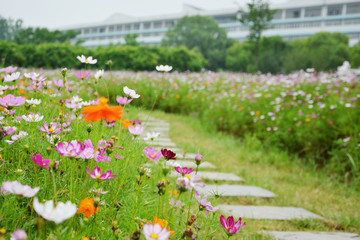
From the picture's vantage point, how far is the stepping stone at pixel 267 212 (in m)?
1.84

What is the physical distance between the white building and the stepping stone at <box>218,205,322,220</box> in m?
30.0

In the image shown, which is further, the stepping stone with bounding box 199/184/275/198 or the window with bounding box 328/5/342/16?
the window with bounding box 328/5/342/16

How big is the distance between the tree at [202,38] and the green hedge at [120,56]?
1836 cm

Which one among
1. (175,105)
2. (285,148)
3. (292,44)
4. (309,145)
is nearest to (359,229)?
(309,145)

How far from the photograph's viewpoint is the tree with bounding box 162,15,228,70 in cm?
3111

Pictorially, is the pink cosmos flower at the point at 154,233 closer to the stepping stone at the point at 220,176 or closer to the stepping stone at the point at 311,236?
the stepping stone at the point at 311,236

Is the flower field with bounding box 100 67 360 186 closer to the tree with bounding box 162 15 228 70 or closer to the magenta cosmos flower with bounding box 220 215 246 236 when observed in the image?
the magenta cosmos flower with bounding box 220 215 246 236

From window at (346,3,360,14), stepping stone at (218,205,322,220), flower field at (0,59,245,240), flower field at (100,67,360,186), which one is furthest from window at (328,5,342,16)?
flower field at (0,59,245,240)

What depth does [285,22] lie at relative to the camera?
41.2 metres

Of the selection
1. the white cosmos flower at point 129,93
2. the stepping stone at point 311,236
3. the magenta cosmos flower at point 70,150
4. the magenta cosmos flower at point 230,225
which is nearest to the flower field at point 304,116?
the white cosmos flower at point 129,93

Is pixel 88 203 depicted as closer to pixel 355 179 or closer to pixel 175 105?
pixel 355 179

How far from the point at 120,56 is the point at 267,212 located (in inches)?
404

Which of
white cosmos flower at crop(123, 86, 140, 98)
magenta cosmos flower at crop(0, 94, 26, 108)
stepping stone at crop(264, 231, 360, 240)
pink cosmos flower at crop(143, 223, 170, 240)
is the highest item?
white cosmos flower at crop(123, 86, 140, 98)

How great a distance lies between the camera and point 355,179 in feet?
8.48
